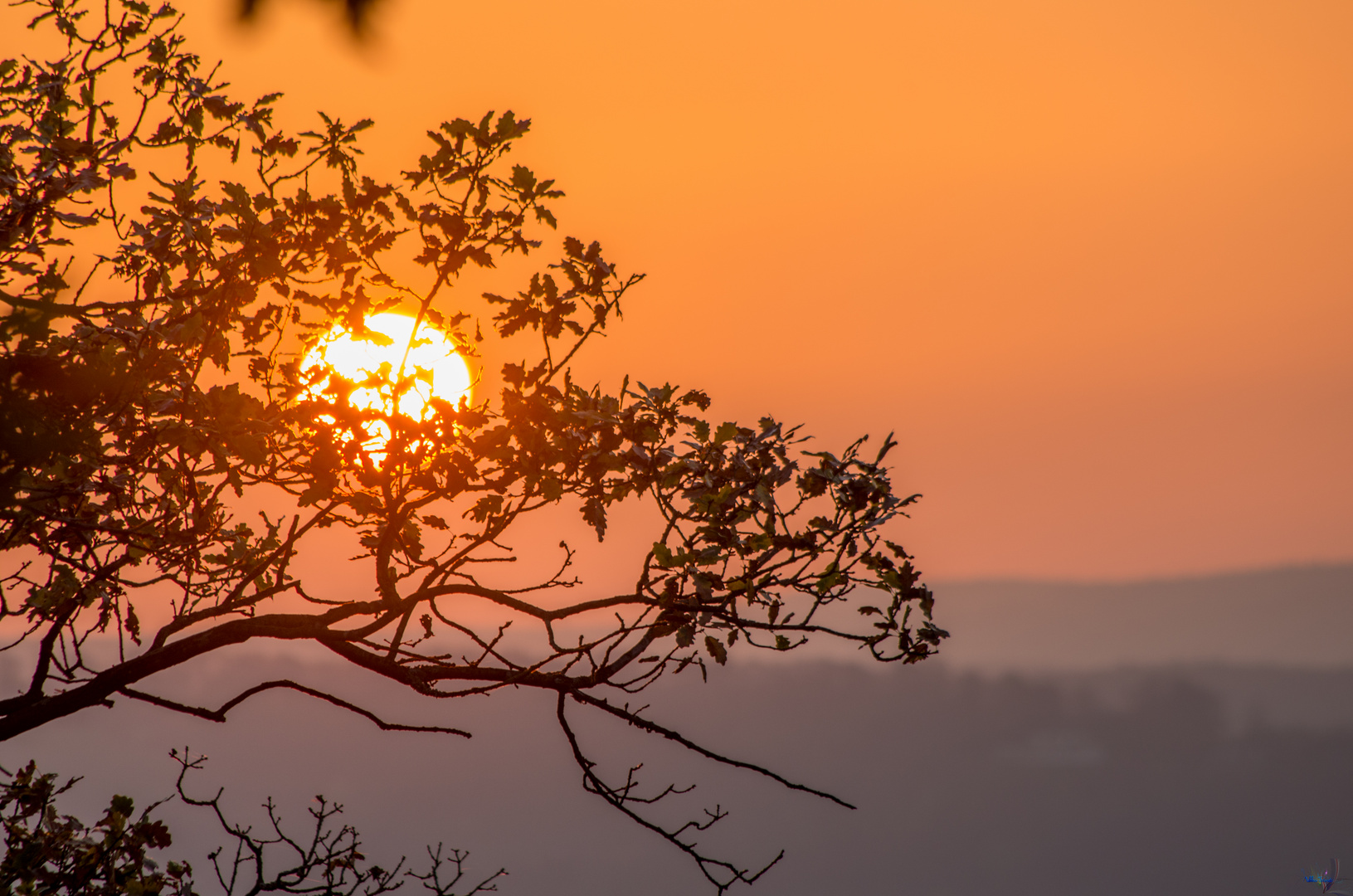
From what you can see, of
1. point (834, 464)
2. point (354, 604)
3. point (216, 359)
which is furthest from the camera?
point (216, 359)

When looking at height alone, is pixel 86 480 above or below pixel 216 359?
below

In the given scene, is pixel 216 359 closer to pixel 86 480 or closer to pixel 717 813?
pixel 86 480

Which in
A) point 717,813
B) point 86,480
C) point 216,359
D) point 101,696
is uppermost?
point 216,359

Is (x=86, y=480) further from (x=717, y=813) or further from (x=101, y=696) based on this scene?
(x=717, y=813)

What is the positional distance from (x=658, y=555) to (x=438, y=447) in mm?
1541

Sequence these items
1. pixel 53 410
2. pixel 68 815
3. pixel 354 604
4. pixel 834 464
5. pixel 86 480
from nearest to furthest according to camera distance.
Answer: pixel 53 410
pixel 834 464
pixel 86 480
pixel 354 604
pixel 68 815

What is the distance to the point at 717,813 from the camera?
8070mm

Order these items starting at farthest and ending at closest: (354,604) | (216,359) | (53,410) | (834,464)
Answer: (216,359) → (354,604) → (834,464) → (53,410)

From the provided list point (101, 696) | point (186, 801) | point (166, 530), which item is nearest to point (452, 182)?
point (166, 530)

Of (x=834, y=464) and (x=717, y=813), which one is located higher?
(x=834, y=464)

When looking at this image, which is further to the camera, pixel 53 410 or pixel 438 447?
pixel 438 447

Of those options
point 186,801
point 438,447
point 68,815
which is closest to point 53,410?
point 438,447

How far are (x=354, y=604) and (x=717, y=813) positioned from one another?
307 centimetres

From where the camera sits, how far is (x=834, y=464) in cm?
659
